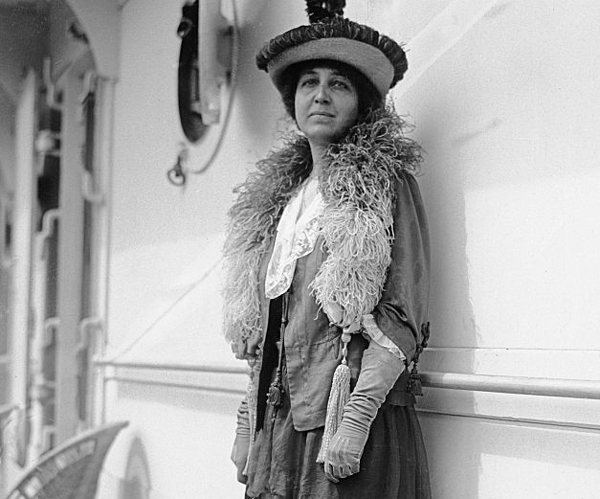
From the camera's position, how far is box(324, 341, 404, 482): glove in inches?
62.6

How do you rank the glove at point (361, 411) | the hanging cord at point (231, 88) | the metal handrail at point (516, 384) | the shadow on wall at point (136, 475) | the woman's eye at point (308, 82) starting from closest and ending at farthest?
the metal handrail at point (516, 384) < the glove at point (361, 411) < the woman's eye at point (308, 82) < the hanging cord at point (231, 88) < the shadow on wall at point (136, 475)

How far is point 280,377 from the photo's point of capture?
1.77 metres

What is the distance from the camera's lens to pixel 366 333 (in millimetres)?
1688

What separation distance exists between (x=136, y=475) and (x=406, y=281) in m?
1.91

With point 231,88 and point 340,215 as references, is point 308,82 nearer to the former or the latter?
point 340,215

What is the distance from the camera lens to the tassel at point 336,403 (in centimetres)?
163

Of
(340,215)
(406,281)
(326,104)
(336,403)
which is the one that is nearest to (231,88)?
(326,104)

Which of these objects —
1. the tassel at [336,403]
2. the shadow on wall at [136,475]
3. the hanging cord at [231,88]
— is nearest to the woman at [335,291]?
the tassel at [336,403]

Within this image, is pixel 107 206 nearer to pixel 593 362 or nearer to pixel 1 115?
pixel 1 115

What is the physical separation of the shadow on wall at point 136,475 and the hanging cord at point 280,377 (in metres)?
1.56

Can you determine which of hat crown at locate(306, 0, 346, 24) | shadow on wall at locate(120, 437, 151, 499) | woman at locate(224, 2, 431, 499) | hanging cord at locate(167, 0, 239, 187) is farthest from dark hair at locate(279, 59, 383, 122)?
shadow on wall at locate(120, 437, 151, 499)

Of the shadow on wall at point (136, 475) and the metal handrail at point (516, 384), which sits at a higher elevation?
the metal handrail at point (516, 384)

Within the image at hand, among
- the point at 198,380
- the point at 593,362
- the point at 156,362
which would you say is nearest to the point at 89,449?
the point at 156,362

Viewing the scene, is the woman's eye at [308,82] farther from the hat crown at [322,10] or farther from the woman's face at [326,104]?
the hat crown at [322,10]
